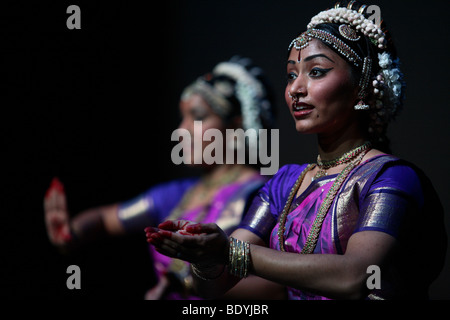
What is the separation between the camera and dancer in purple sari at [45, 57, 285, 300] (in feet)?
8.04

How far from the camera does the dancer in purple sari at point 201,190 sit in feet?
8.04

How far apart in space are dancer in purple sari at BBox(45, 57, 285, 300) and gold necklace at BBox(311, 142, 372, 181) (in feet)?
3.05

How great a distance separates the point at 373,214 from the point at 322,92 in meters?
0.36

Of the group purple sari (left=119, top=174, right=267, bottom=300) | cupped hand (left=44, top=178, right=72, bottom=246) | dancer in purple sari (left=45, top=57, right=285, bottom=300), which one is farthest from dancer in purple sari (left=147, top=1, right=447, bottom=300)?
cupped hand (left=44, top=178, right=72, bottom=246)

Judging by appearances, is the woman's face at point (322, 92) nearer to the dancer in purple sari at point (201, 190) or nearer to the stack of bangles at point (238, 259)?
the stack of bangles at point (238, 259)

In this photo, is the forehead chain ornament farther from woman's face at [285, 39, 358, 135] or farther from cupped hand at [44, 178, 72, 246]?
cupped hand at [44, 178, 72, 246]

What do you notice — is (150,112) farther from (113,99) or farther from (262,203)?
Result: (262,203)

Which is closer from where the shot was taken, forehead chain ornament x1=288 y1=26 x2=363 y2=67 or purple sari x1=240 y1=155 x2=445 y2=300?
purple sari x1=240 y1=155 x2=445 y2=300

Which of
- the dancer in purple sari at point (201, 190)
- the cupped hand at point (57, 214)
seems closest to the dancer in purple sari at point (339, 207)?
the dancer in purple sari at point (201, 190)

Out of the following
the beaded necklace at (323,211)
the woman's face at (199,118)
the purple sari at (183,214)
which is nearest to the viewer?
the beaded necklace at (323,211)

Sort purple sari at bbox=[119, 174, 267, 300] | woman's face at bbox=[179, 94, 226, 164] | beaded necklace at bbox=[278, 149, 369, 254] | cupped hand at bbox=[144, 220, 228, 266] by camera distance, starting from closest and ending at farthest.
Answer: cupped hand at bbox=[144, 220, 228, 266], beaded necklace at bbox=[278, 149, 369, 254], purple sari at bbox=[119, 174, 267, 300], woman's face at bbox=[179, 94, 226, 164]

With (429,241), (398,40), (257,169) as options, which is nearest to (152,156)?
(257,169)

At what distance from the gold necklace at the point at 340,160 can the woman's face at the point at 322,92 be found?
0.23 ft

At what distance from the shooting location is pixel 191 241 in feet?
3.73
